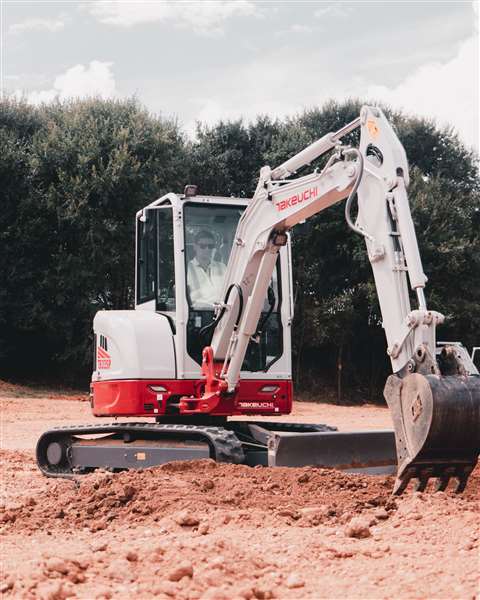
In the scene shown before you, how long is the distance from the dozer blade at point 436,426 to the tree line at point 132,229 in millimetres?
17131

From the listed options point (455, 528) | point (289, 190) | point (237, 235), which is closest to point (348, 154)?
point (289, 190)

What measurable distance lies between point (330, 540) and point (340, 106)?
2677 centimetres

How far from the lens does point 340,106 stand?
1218 inches

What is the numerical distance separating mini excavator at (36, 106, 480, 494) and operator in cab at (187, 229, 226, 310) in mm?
11

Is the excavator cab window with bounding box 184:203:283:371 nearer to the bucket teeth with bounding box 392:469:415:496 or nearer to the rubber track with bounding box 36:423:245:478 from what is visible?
the rubber track with bounding box 36:423:245:478

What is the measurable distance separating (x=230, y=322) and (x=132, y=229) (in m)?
15.6

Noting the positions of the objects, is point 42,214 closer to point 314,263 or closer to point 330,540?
point 314,263

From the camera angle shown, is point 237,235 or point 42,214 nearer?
point 237,235

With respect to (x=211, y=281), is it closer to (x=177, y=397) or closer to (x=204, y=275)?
(x=204, y=275)

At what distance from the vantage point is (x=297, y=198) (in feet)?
29.1

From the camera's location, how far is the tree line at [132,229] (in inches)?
955

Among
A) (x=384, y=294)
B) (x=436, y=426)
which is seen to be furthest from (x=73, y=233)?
(x=436, y=426)

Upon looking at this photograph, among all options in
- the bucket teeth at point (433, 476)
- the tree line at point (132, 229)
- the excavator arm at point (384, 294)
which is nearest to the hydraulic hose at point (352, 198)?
the excavator arm at point (384, 294)

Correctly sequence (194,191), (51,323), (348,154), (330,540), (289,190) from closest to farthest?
(330,540) < (348,154) < (289,190) < (194,191) < (51,323)
